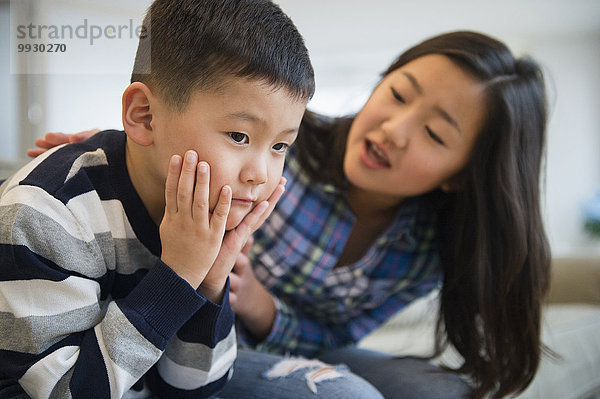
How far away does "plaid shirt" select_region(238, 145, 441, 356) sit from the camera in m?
1.18

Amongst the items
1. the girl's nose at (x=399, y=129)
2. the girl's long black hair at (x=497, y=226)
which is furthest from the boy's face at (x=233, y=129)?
the girl's long black hair at (x=497, y=226)

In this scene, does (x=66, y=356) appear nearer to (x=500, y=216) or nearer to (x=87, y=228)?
(x=87, y=228)

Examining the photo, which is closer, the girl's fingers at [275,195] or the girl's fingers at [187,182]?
the girl's fingers at [187,182]

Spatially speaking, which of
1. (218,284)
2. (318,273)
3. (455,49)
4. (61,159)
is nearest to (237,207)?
(218,284)

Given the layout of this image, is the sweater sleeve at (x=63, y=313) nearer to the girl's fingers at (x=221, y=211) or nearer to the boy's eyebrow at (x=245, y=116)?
the girl's fingers at (x=221, y=211)

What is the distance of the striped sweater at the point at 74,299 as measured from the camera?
0.62 m

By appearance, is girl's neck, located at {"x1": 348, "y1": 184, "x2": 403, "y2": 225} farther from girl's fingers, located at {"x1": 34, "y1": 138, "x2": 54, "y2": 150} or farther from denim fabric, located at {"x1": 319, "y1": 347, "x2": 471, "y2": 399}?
girl's fingers, located at {"x1": 34, "y1": 138, "x2": 54, "y2": 150}

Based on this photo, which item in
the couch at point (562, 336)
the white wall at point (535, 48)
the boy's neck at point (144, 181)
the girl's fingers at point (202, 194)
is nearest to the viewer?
the girl's fingers at point (202, 194)

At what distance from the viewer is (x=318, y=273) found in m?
1.18

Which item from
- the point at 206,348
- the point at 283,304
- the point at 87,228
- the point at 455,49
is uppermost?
the point at 455,49

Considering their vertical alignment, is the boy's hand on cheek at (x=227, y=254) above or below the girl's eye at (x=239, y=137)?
below

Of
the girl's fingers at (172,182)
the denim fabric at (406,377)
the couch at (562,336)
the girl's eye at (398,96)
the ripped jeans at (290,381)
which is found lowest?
the couch at (562,336)

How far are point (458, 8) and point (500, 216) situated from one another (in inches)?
158

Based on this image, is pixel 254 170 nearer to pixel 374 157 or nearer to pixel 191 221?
pixel 191 221
